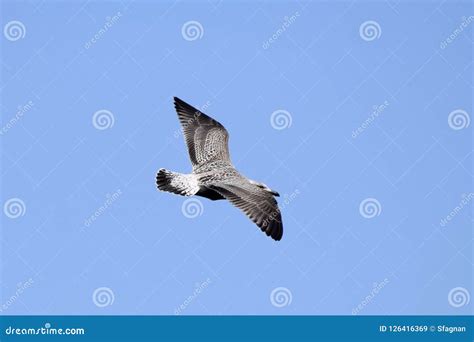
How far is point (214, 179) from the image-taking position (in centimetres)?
1332

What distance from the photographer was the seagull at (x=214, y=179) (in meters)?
12.3

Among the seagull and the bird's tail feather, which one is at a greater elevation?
the seagull

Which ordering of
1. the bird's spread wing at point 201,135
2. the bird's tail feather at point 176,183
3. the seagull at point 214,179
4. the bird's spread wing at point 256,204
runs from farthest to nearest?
the bird's spread wing at point 201,135, the bird's tail feather at point 176,183, the seagull at point 214,179, the bird's spread wing at point 256,204

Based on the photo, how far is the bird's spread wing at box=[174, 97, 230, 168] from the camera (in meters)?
14.8

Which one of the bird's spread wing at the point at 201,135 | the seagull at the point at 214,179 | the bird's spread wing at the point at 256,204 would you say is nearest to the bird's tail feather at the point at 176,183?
the seagull at the point at 214,179

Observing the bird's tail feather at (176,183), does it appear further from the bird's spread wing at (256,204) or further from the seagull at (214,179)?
the bird's spread wing at (256,204)

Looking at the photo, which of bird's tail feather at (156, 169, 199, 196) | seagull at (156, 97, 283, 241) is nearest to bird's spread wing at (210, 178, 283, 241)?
seagull at (156, 97, 283, 241)

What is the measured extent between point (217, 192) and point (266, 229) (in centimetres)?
142

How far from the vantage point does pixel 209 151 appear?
14.9 m

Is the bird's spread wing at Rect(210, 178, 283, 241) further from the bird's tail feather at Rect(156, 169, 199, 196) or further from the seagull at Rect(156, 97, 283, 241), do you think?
the bird's tail feather at Rect(156, 169, 199, 196)

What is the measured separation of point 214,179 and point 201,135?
7.21ft

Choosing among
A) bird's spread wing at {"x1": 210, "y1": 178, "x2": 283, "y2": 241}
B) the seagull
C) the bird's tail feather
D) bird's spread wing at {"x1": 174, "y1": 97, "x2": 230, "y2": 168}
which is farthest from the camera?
bird's spread wing at {"x1": 174, "y1": 97, "x2": 230, "y2": 168}
